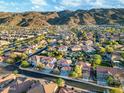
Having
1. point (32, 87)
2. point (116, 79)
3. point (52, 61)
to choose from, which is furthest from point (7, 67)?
point (116, 79)

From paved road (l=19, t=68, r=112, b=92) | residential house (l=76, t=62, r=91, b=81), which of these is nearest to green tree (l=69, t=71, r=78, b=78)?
paved road (l=19, t=68, r=112, b=92)

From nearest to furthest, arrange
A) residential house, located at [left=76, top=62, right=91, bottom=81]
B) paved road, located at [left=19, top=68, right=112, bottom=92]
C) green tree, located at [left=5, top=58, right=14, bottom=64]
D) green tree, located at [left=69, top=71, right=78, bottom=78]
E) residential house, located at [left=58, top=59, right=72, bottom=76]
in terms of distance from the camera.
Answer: paved road, located at [left=19, top=68, right=112, bottom=92]
green tree, located at [left=69, top=71, right=78, bottom=78]
residential house, located at [left=76, top=62, right=91, bottom=81]
residential house, located at [left=58, top=59, right=72, bottom=76]
green tree, located at [left=5, top=58, right=14, bottom=64]

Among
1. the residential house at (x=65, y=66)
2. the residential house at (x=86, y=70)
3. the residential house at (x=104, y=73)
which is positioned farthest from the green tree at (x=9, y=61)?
the residential house at (x=104, y=73)

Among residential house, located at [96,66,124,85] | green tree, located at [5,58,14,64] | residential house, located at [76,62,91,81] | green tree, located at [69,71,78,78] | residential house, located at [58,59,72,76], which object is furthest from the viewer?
green tree, located at [5,58,14,64]

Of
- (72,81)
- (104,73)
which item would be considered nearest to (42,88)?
(72,81)

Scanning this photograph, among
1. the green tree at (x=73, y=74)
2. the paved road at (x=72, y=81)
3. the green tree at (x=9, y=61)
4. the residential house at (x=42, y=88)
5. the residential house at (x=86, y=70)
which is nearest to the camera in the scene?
the residential house at (x=42, y=88)

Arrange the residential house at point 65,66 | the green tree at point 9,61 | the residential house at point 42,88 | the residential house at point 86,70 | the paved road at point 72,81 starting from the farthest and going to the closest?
the green tree at point 9,61 < the residential house at point 65,66 < the residential house at point 86,70 < the paved road at point 72,81 < the residential house at point 42,88

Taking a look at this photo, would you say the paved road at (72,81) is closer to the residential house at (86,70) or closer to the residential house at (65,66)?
the residential house at (86,70)

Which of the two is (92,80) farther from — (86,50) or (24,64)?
(86,50)

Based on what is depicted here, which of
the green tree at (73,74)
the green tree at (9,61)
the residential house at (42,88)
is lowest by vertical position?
the green tree at (73,74)

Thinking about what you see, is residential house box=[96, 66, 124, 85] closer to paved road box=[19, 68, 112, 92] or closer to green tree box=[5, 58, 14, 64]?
paved road box=[19, 68, 112, 92]

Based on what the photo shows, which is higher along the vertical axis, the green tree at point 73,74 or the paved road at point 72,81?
the green tree at point 73,74
